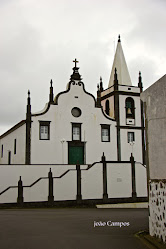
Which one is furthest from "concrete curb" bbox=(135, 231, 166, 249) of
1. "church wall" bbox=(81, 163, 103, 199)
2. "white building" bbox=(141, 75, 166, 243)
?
"church wall" bbox=(81, 163, 103, 199)

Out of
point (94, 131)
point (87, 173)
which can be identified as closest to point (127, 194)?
point (87, 173)

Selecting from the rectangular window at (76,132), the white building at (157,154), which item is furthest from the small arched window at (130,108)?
the white building at (157,154)

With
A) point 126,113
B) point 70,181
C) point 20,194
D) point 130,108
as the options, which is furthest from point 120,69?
point 20,194

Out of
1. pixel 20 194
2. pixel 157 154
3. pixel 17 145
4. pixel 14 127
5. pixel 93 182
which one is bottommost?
pixel 20 194

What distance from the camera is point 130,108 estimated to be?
3019cm

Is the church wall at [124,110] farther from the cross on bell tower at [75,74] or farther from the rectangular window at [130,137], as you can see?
the cross on bell tower at [75,74]

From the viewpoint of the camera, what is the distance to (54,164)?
24.2 m

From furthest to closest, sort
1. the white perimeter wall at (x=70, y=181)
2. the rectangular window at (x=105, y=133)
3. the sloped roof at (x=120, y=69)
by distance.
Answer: the sloped roof at (x=120, y=69), the rectangular window at (x=105, y=133), the white perimeter wall at (x=70, y=181)

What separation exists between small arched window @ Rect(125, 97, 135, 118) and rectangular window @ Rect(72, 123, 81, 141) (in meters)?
5.33

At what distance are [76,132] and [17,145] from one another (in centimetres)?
537

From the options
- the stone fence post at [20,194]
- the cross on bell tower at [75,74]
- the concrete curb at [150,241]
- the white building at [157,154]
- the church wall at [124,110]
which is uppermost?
the cross on bell tower at [75,74]

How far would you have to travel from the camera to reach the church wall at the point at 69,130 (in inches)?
1001

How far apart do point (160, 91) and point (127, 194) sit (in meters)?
18.9

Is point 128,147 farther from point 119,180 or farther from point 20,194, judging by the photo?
point 20,194
